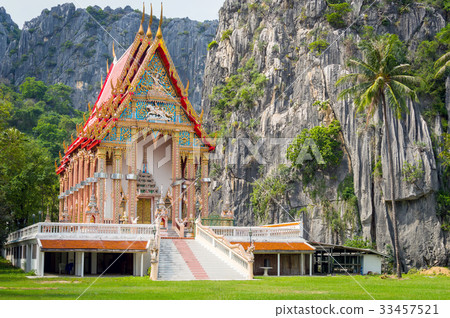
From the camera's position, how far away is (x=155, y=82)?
129 ft

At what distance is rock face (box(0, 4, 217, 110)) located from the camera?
140375mm

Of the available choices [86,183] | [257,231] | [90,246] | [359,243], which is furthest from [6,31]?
[90,246]

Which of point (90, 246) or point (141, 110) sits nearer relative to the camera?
point (90, 246)

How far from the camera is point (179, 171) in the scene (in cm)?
4025

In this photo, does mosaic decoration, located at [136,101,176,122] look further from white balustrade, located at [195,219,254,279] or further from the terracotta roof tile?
the terracotta roof tile

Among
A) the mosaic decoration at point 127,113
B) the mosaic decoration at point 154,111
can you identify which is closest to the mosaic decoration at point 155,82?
the mosaic decoration at point 154,111

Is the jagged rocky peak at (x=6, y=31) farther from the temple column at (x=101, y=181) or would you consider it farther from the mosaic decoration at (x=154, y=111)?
the temple column at (x=101, y=181)

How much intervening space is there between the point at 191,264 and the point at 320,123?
3729 centimetres

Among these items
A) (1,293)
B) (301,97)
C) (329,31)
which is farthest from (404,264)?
(1,293)

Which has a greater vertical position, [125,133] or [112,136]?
[125,133]

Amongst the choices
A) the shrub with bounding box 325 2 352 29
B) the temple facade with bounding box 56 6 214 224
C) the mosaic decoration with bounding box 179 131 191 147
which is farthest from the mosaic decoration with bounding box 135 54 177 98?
the shrub with bounding box 325 2 352 29

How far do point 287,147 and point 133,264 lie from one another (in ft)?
119

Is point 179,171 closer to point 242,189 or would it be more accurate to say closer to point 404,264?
point 404,264

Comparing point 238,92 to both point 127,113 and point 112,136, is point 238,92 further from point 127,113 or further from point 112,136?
point 112,136
